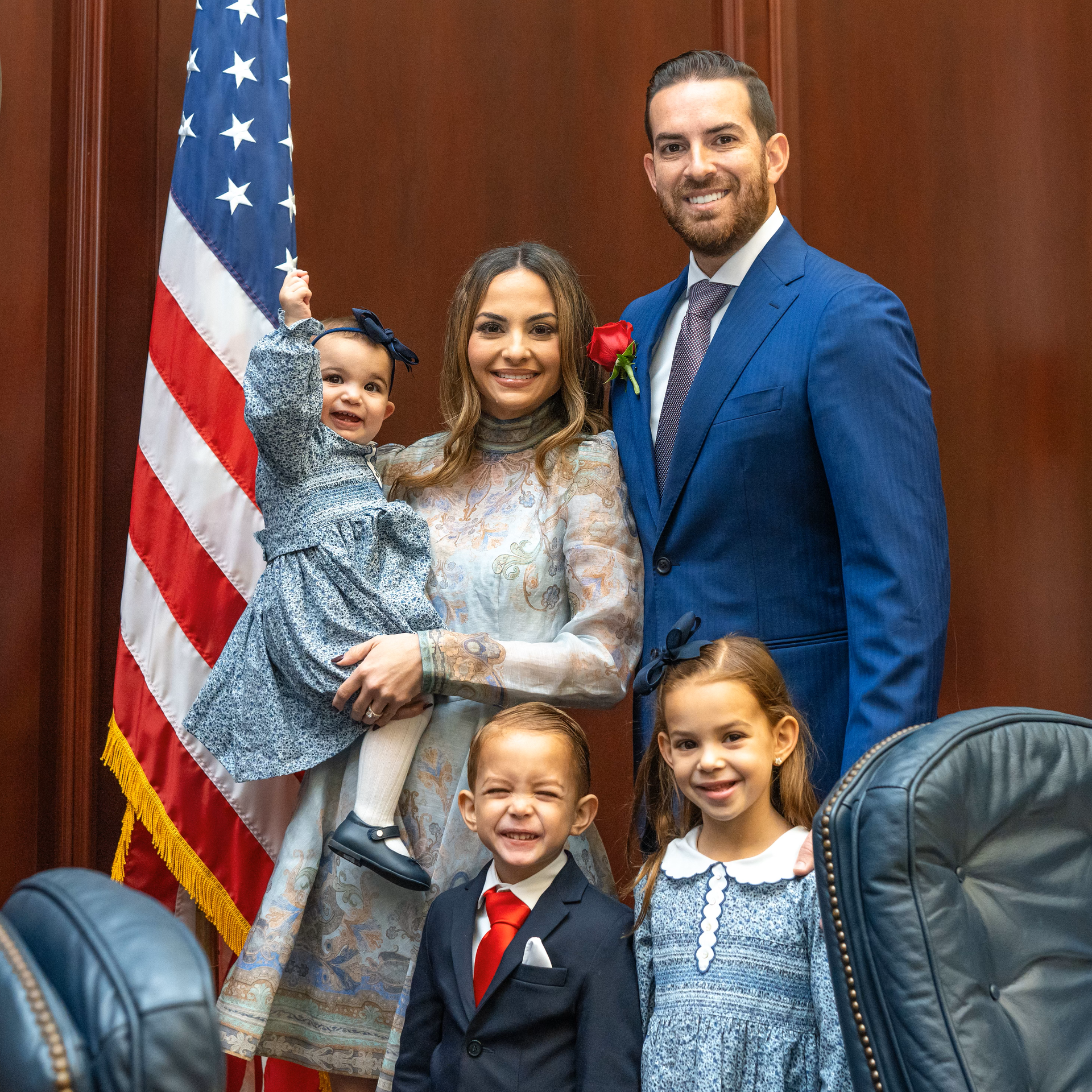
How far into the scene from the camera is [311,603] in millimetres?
2043

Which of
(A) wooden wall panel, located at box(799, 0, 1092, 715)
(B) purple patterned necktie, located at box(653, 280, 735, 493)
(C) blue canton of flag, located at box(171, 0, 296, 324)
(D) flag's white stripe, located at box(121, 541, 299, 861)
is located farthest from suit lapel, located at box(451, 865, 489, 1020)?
(A) wooden wall panel, located at box(799, 0, 1092, 715)

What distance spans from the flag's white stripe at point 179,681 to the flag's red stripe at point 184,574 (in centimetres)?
2

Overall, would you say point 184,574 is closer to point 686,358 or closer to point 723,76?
point 686,358

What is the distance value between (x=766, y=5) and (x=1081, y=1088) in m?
2.54

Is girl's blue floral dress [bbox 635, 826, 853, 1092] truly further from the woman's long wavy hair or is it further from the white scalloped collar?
the woman's long wavy hair

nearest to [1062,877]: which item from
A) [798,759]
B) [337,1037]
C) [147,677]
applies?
[798,759]

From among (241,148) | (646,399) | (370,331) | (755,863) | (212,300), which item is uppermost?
(241,148)

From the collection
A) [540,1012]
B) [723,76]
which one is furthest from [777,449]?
[540,1012]

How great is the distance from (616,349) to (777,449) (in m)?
0.38

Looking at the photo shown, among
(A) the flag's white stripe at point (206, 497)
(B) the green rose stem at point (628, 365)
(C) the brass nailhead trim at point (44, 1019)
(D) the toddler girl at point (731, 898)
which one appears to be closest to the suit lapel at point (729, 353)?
(B) the green rose stem at point (628, 365)

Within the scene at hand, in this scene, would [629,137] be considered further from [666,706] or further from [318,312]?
[666,706]

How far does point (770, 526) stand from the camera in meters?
1.92

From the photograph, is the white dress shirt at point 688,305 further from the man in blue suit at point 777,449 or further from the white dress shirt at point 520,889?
the white dress shirt at point 520,889

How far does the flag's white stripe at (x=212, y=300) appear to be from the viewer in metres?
2.48
